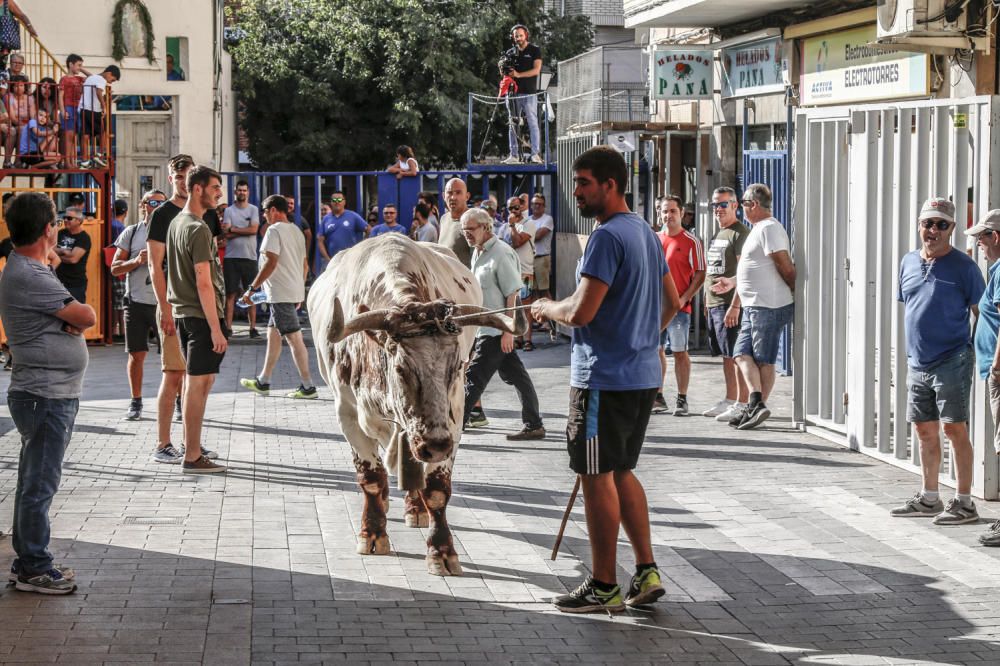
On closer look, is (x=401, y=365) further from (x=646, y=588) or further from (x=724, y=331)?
(x=724, y=331)

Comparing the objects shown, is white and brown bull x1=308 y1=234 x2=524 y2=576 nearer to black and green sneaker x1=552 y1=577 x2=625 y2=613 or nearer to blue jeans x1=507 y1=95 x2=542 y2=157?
black and green sneaker x1=552 y1=577 x2=625 y2=613

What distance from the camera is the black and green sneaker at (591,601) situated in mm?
6973

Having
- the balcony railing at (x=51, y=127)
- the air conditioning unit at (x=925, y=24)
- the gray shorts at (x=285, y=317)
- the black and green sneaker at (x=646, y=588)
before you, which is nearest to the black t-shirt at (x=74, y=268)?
the balcony railing at (x=51, y=127)

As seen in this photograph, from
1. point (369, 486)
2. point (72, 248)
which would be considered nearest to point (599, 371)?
point (369, 486)

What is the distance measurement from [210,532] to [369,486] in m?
1.09

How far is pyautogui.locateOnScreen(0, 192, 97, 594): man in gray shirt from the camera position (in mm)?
7121

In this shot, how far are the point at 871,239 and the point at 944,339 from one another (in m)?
2.21

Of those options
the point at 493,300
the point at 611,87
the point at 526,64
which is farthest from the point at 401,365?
the point at 526,64

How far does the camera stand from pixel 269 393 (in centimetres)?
1480

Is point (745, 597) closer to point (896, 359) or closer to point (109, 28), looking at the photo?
point (896, 359)

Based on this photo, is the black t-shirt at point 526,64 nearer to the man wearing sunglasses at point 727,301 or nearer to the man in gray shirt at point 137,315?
the man wearing sunglasses at point 727,301

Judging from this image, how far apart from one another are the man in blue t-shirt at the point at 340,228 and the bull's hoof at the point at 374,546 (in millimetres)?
12911

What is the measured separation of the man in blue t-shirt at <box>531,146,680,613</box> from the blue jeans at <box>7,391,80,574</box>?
2.55 metres

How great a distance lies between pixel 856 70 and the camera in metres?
15.5
